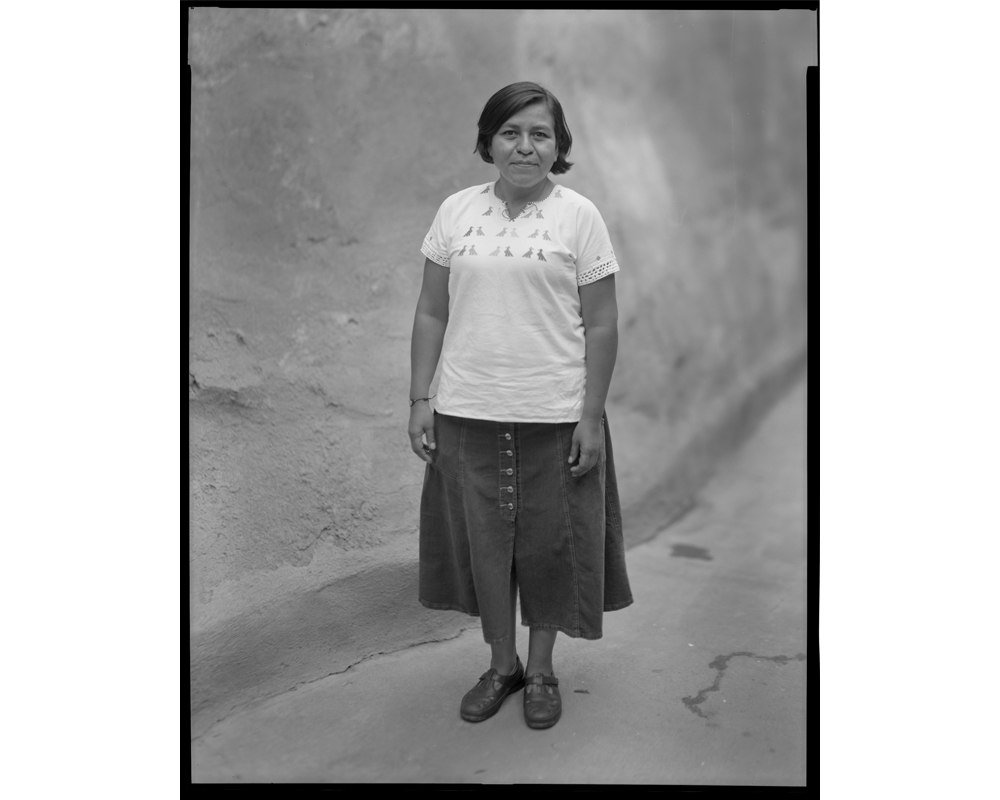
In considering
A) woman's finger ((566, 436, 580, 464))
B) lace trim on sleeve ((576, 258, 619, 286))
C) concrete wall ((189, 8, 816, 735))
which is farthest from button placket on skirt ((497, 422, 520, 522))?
concrete wall ((189, 8, 816, 735))

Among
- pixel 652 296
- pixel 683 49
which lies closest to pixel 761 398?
pixel 652 296

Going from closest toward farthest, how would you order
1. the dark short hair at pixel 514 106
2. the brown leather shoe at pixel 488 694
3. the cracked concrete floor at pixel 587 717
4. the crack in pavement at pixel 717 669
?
the dark short hair at pixel 514 106 → the cracked concrete floor at pixel 587 717 → the brown leather shoe at pixel 488 694 → the crack in pavement at pixel 717 669

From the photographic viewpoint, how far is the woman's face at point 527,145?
215 cm

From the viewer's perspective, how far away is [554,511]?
2.29 metres

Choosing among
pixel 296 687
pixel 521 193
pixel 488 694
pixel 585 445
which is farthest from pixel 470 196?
pixel 296 687

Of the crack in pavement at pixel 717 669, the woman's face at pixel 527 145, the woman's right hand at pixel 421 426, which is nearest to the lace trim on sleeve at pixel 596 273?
the woman's face at pixel 527 145

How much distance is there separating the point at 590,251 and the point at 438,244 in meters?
0.39

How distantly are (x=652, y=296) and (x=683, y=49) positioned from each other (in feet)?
3.95

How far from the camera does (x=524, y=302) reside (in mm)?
2182

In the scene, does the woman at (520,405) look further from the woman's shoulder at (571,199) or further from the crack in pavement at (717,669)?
the crack in pavement at (717,669)

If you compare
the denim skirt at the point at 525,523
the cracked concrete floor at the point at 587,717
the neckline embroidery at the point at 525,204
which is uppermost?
the neckline embroidery at the point at 525,204

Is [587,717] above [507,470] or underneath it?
underneath

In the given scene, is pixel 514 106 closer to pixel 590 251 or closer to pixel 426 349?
pixel 590 251

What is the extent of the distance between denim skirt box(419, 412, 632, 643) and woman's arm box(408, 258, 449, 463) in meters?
0.04
